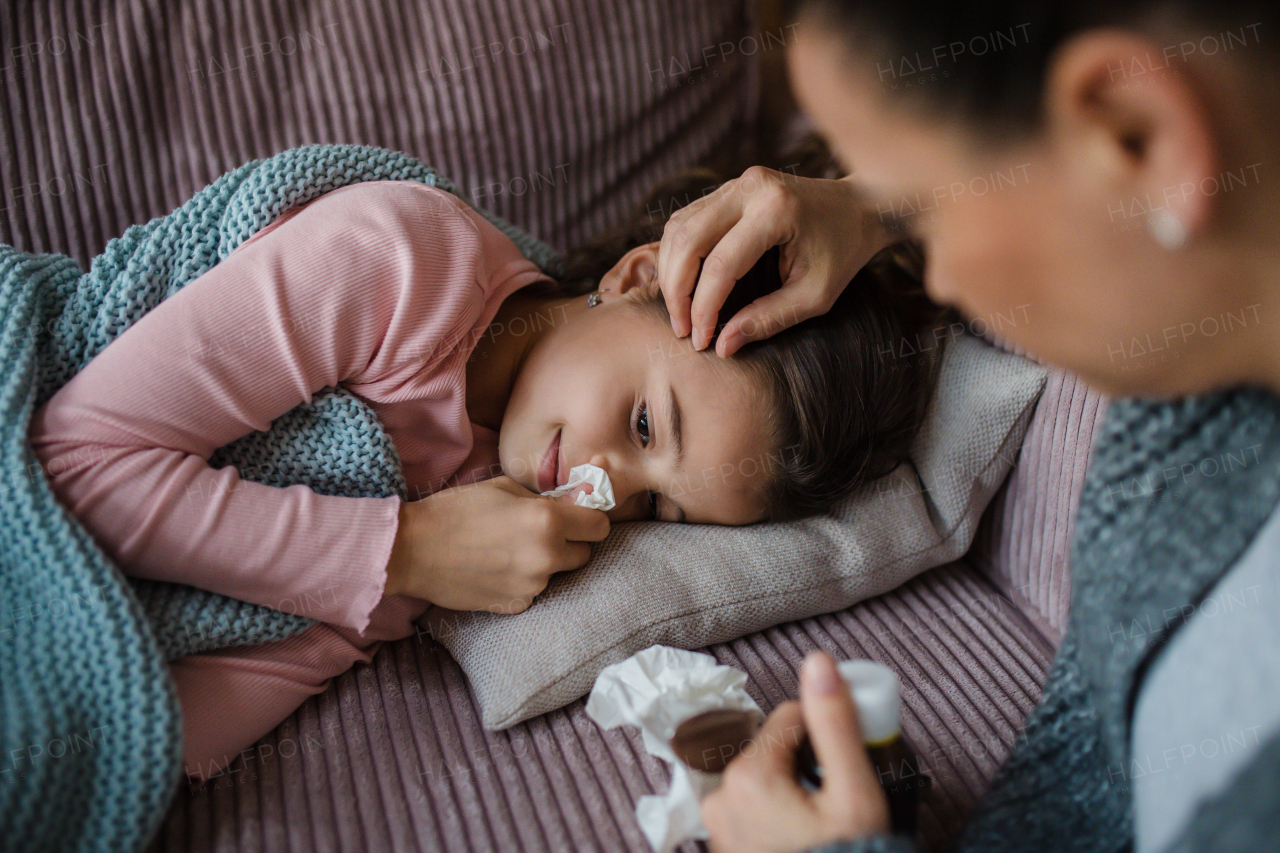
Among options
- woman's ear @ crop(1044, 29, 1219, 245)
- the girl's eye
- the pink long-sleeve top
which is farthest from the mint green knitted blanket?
woman's ear @ crop(1044, 29, 1219, 245)

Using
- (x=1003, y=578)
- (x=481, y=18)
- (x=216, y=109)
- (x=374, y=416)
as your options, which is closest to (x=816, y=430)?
(x=1003, y=578)

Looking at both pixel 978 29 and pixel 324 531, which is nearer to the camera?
pixel 978 29

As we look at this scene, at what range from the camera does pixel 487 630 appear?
3.48ft

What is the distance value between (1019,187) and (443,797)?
2.62 ft

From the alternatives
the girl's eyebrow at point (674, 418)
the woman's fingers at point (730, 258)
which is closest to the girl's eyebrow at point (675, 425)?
the girl's eyebrow at point (674, 418)

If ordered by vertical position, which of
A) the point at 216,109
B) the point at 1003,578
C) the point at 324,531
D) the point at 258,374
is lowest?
the point at 1003,578

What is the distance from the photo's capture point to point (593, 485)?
3.66 feet

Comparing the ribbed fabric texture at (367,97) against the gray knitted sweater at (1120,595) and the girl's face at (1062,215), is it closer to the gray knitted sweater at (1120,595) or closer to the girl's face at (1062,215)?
the girl's face at (1062,215)

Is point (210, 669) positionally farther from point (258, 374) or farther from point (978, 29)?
point (978, 29)

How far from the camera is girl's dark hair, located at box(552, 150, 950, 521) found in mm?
1112

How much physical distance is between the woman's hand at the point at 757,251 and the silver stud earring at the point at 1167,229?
495mm

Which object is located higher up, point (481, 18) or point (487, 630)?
point (481, 18)

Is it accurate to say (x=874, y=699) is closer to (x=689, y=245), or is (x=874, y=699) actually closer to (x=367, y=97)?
(x=689, y=245)

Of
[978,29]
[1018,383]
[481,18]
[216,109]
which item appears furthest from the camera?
[481,18]
